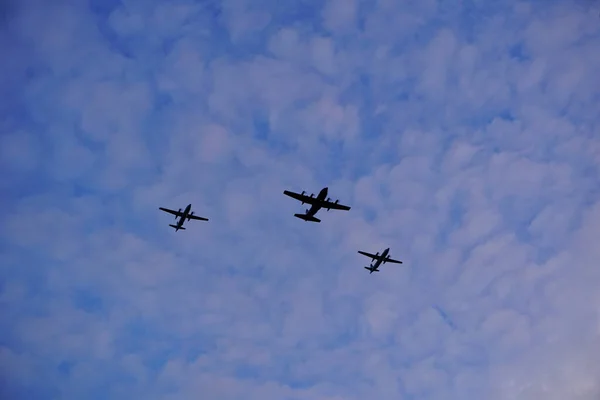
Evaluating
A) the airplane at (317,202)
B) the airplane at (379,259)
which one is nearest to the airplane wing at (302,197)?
the airplane at (317,202)

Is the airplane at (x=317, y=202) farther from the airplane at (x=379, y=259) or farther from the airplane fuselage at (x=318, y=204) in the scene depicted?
the airplane at (x=379, y=259)

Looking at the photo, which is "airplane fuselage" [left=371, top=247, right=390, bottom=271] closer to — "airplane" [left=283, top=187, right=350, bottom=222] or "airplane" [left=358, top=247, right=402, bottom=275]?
"airplane" [left=358, top=247, right=402, bottom=275]

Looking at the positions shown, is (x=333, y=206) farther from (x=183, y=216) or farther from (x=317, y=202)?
(x=183, y=216)

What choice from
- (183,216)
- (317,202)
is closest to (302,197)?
(317,202)

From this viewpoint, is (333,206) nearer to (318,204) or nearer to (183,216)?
(318,204)

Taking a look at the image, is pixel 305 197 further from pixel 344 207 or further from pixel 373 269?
pixel 373 269

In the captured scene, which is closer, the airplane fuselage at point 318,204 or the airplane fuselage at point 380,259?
the airplane fuselage at point 318,204

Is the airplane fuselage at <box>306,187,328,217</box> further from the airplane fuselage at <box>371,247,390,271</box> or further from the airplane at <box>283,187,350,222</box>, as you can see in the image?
the airplane fuselage at <box>371,247,390,271</box>

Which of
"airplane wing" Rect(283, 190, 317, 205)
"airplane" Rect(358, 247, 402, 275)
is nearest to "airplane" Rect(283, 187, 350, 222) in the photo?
"airplane wing" Rect(283, 190, 317, 205)

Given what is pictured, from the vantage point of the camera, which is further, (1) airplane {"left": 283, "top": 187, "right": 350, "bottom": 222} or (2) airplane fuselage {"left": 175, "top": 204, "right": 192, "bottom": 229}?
(2) airplane fuselage {"left": 175, "top": 204, "right": 192, "bottom": 229}

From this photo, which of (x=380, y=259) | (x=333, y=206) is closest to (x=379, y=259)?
(x=380, y=259)

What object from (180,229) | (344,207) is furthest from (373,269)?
(180,229)

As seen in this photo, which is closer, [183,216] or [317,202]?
[317,202]

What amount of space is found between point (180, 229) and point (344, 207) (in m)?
36.4
